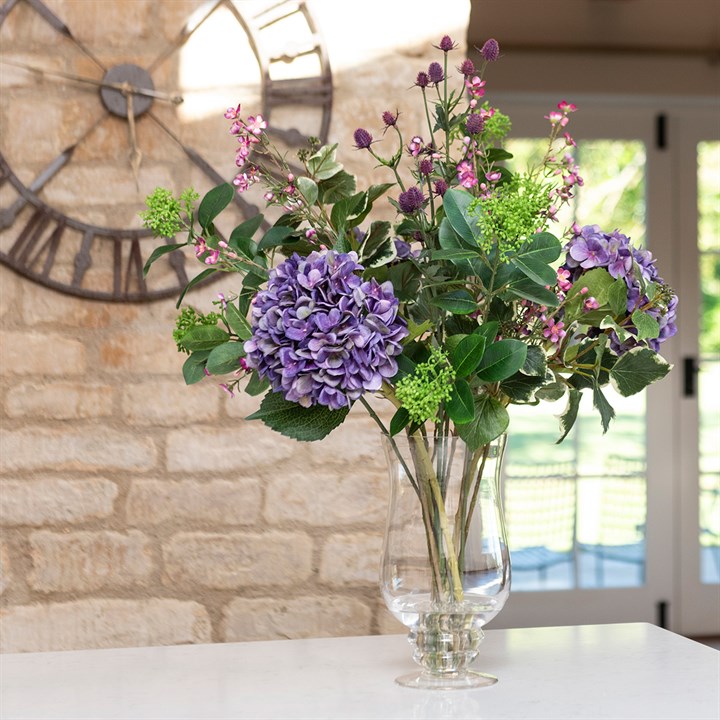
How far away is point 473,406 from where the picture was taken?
3.47 ft

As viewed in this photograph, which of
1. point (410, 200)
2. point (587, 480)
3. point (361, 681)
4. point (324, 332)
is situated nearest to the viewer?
point (324, 332)

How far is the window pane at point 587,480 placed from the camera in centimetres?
441

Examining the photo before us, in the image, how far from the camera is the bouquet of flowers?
1044mm

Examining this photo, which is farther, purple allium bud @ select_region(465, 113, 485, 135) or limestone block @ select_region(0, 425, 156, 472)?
limestone block @ select_region(0, 425, 156, 472)

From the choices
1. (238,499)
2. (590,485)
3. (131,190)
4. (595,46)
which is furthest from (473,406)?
(595,46)

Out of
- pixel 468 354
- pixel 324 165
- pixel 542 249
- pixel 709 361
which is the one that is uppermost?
pixel 709 361

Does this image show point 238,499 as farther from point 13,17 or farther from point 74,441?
point 13,17

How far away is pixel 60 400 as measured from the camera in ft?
6.14

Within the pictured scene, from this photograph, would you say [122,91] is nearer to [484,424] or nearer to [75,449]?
[75,449]

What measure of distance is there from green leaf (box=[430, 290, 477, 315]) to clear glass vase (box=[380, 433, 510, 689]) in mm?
166

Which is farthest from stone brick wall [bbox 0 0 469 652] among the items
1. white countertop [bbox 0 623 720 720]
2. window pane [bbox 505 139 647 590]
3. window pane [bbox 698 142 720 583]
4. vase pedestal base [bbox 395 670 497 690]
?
window pane [bbox 698 142 720 583]

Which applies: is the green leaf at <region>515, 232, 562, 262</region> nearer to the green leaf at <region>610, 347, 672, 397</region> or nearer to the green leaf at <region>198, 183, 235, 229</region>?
the green leaf at <region>610, 347, 672, 397</region>

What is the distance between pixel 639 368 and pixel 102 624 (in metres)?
1.16

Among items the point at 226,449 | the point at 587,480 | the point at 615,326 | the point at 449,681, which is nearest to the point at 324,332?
the point at 615,326
